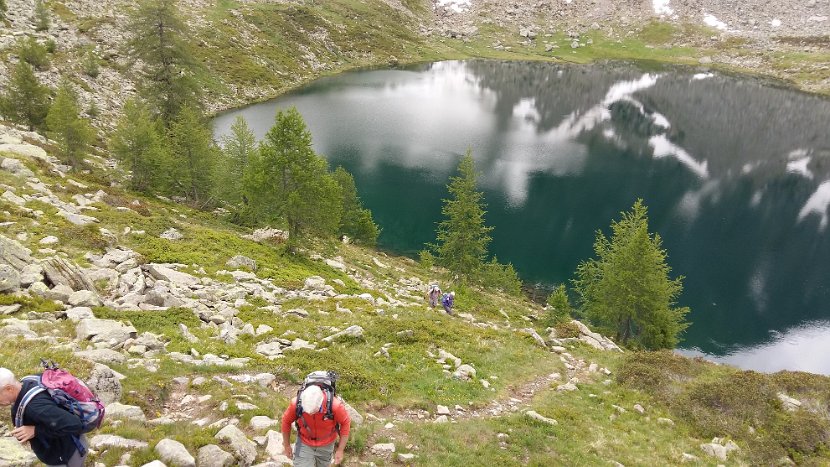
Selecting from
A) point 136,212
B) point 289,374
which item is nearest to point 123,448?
point 289,374

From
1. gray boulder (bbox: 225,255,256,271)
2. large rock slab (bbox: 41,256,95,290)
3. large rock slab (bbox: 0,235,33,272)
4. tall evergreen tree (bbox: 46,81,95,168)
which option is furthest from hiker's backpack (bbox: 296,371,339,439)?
tall evergreen tree (bbox: 46,81,95,168)

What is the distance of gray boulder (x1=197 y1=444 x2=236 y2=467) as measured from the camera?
9.18m

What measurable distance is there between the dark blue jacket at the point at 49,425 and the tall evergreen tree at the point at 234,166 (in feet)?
118

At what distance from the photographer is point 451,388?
57.5ft

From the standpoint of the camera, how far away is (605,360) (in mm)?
24625

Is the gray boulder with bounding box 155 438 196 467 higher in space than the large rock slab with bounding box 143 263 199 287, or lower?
higher

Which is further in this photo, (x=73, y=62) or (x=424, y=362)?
(x=73, y=62)

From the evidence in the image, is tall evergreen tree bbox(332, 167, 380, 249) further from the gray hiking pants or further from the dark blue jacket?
the dark blue jacket

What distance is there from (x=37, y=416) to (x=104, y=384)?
552 centimetres

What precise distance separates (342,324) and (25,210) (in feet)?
54.7

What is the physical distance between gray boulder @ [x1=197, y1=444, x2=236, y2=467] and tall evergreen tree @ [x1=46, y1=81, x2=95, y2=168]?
122ft

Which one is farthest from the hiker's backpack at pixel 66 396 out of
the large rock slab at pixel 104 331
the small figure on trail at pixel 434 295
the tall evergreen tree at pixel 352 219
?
the tall evergreen tree at pixel 352 219

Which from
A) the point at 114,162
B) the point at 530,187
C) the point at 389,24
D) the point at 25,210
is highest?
the point at 389,24

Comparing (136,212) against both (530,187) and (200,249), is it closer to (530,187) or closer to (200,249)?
(200,249)
